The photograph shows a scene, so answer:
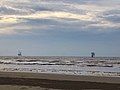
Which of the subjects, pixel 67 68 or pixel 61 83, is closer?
pixel 61 83

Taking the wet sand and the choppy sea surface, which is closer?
the wet sand

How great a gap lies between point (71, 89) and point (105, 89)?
2642mm

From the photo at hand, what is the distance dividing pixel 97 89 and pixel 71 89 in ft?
6.49

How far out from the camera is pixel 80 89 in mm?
26625

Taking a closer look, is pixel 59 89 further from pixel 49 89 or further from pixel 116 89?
pixel 116 89

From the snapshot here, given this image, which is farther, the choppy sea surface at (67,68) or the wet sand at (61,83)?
the choppy sea surface at (67,68)

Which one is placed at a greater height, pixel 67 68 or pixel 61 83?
pixel 61 83

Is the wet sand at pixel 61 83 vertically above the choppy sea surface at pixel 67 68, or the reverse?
the wet sand at pixel 61 83

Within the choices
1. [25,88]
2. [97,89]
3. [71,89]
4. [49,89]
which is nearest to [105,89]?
[97,89]

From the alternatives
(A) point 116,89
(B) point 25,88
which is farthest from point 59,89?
(A) point 116,89

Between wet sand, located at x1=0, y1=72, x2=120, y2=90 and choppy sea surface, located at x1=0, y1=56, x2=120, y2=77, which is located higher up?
wet sand, located at x1=0, y1=72, x2=120, y2=90

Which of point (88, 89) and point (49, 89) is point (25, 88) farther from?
point (88, 89)

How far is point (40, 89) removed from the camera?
26.1 metres

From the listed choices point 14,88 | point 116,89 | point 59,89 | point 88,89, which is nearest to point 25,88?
point 14,88
